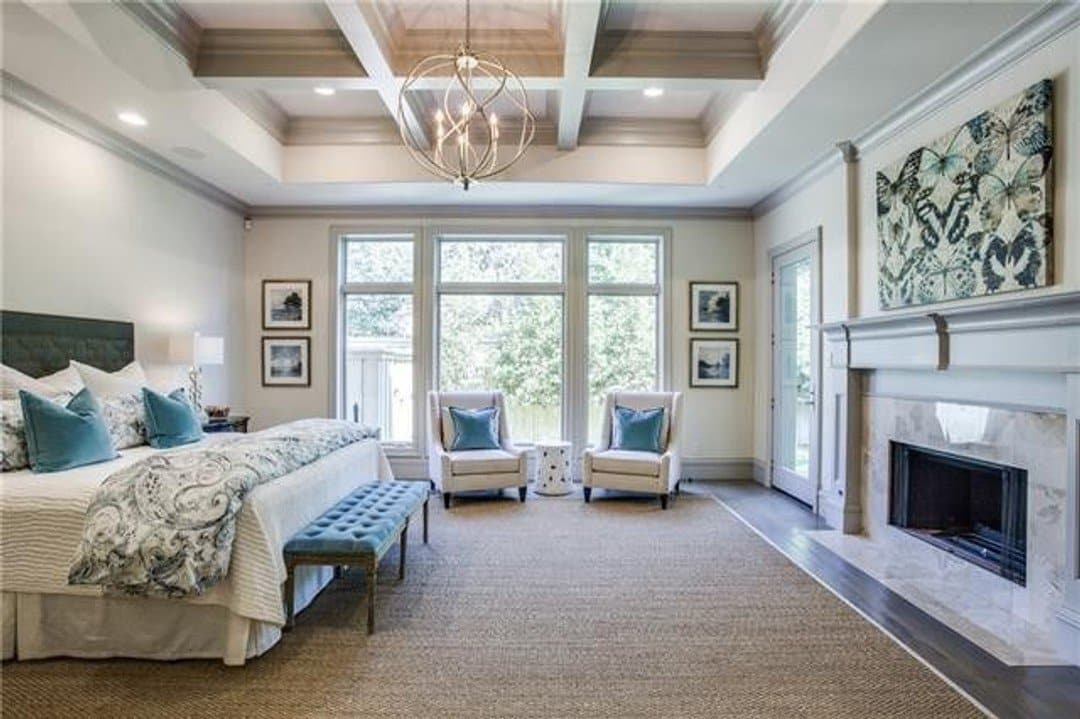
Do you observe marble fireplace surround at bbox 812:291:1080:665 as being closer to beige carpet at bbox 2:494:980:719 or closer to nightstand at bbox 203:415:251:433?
beige carpet at bbox 2:494:980:719

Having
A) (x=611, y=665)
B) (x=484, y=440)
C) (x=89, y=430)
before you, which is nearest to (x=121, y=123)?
(x=89, y=430)

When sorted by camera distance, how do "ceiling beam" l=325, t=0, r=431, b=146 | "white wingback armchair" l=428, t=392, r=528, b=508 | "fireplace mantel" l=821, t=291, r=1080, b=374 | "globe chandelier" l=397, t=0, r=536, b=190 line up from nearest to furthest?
1. "fireplace mantel" l=821, t=291, r=1080, b=374
2. "globe chandelier" l=397, t=0, r=536, b=190
3. "ceiling beam" l=325, t=0, r=431, b=146
4. "white wingback armchair" l=428, t=392, r=528, b=508

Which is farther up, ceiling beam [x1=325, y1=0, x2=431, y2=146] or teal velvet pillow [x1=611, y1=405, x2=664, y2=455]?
ceiling beam [x1=325, y1=0, x2=431, y2=146]

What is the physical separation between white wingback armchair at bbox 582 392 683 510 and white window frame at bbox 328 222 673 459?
804 mm

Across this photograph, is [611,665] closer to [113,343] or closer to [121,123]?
[113,343]

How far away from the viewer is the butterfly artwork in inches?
112

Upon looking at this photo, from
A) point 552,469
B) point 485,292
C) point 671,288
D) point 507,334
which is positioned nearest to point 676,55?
point 671,288

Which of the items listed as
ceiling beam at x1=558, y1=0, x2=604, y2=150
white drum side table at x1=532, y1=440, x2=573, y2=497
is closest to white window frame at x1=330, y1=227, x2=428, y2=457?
white drum side table at x1=532, y1=440, x2=573, y2=497

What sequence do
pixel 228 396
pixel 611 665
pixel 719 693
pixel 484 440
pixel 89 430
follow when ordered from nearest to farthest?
pixel 719 693
pixel 611 665
pixel 89 430
pixel 484 440
pixel 228 396

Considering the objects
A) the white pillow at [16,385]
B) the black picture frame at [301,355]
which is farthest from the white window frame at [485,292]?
the white pillow at [16,385]

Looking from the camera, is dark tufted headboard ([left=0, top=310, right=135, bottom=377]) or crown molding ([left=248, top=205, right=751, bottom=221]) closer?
dark tufted headboard ([left=0, top=310, right=135, bottom=377])

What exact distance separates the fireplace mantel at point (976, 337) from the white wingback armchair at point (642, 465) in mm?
1630

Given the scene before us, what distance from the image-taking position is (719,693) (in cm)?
240

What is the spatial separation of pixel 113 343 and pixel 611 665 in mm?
4150
